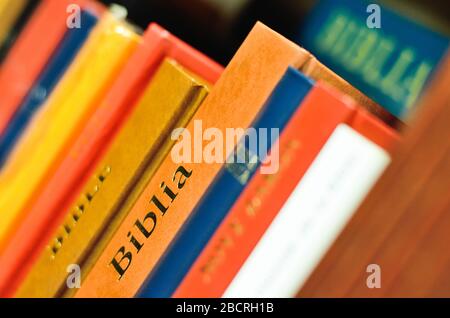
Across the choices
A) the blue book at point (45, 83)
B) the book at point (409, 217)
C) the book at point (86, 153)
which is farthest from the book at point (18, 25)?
the book at point (409, 217)

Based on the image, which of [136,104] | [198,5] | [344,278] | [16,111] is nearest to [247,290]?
[344,278]

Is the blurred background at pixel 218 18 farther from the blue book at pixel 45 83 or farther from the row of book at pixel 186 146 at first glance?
the blue book at pixel 45 83

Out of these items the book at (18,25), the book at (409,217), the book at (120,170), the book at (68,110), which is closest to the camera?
the book at (409,217)

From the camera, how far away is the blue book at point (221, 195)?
1.81 feet

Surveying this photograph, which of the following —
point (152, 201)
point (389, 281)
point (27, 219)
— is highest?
point (389, 281)

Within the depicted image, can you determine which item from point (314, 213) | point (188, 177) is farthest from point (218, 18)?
point (314, 213)

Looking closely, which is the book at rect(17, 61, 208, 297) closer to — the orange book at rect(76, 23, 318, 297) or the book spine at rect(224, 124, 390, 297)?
the orange book at rect(76, 23, 318, 297)

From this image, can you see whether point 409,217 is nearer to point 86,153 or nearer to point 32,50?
point 86,153

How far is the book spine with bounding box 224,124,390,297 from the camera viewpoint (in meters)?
0.50

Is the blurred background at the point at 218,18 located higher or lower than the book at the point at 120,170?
higher

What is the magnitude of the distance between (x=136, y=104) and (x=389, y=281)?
402 mm
